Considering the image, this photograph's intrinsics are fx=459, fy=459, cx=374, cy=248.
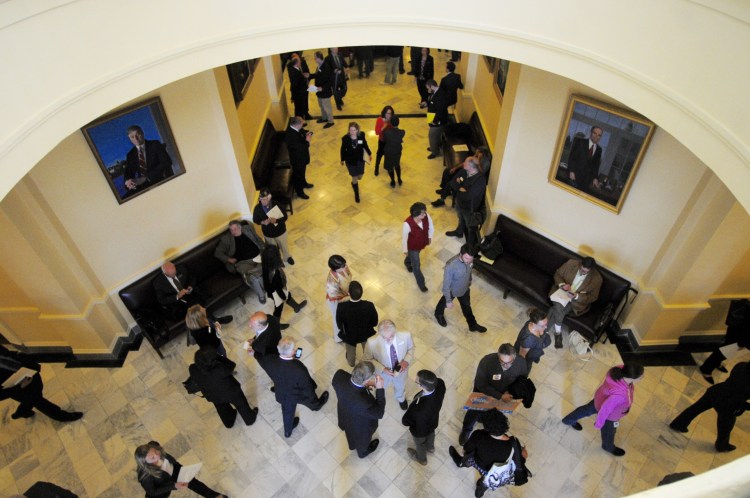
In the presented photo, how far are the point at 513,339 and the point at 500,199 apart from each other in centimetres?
238

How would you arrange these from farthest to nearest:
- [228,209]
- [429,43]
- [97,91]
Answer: [228,209] → [429,43] → [97,91]

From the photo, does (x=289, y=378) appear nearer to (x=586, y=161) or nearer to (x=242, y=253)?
(x=242, y=253)

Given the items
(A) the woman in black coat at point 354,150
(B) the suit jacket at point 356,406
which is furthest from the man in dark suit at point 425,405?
(A) the woman in black coat at point 354,150

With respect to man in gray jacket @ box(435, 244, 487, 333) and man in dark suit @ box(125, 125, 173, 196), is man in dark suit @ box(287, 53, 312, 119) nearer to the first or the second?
man in dark suit @ box(125, 125, 173, 196)

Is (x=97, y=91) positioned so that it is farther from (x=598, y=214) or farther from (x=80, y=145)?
(x=598, y=214)

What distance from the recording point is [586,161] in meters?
6.35

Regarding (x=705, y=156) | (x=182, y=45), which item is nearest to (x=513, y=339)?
(x=705, y=156)

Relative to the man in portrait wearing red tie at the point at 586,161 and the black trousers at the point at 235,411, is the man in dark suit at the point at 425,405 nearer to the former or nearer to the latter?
the black trousers at the point at 235,411

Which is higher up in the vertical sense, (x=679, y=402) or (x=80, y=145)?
(x=80, y=145)

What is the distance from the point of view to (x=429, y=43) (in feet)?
15.1

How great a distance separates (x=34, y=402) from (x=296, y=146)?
5.67 meters

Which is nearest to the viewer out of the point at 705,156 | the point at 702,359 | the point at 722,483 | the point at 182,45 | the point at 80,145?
the point at 722,483

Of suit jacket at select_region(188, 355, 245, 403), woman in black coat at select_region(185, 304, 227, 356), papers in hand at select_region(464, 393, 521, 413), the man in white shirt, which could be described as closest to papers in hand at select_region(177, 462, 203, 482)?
suit jacket at select_region(188, 355, 245, 403)

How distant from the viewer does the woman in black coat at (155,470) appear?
4309 millimetres
